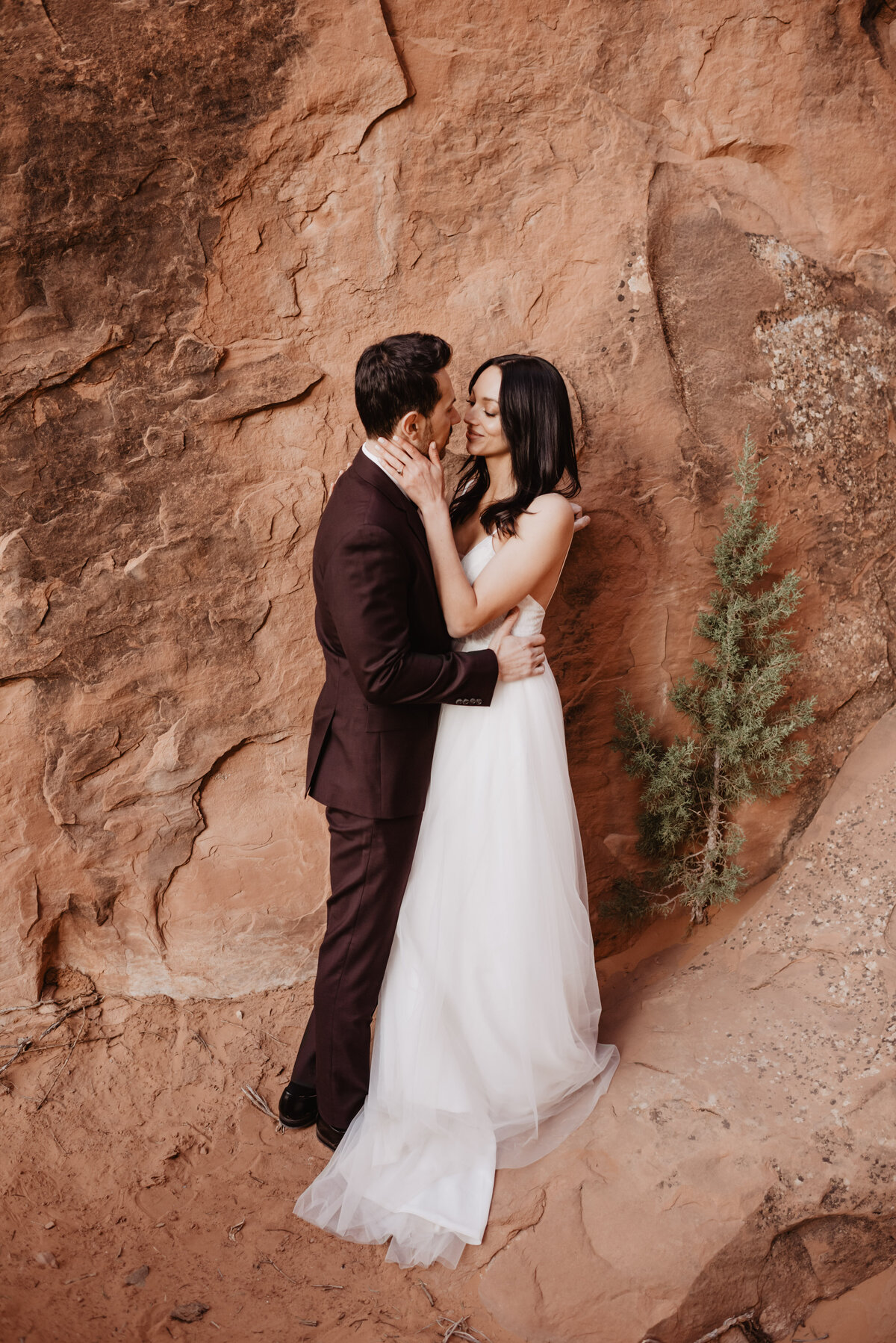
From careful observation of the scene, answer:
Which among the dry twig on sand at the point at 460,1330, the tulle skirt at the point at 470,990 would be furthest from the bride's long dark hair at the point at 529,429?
the dry twig on sand at the point at 460,1330

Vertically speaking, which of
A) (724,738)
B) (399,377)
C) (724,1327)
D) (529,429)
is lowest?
(724,1327)

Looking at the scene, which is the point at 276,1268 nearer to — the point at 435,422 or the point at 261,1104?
the point at 261,1104

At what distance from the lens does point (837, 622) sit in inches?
148

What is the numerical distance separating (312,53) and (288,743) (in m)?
2.31

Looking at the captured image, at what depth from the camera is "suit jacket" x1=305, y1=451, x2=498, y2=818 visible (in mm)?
2551

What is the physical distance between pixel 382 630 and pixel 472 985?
1.14m

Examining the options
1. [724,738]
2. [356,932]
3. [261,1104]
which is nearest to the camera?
[356,932]

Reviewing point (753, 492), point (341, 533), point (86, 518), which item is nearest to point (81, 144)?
point (86, 518)

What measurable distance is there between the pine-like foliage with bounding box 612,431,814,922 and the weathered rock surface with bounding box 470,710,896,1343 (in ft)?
1.58

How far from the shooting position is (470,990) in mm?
2871

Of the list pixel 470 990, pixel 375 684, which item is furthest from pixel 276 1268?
pixel 375 684

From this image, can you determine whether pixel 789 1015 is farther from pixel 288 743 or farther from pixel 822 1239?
pixel 288 743

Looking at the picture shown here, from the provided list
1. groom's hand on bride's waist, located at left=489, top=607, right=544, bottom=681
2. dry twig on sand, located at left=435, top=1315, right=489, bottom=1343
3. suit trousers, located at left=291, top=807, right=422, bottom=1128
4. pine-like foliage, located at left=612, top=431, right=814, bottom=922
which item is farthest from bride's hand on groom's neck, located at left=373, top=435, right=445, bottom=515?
dry twig on sand, located at left=435, top=1315, right=489, bottom=1343

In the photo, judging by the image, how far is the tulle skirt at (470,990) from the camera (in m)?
→ 2.83
